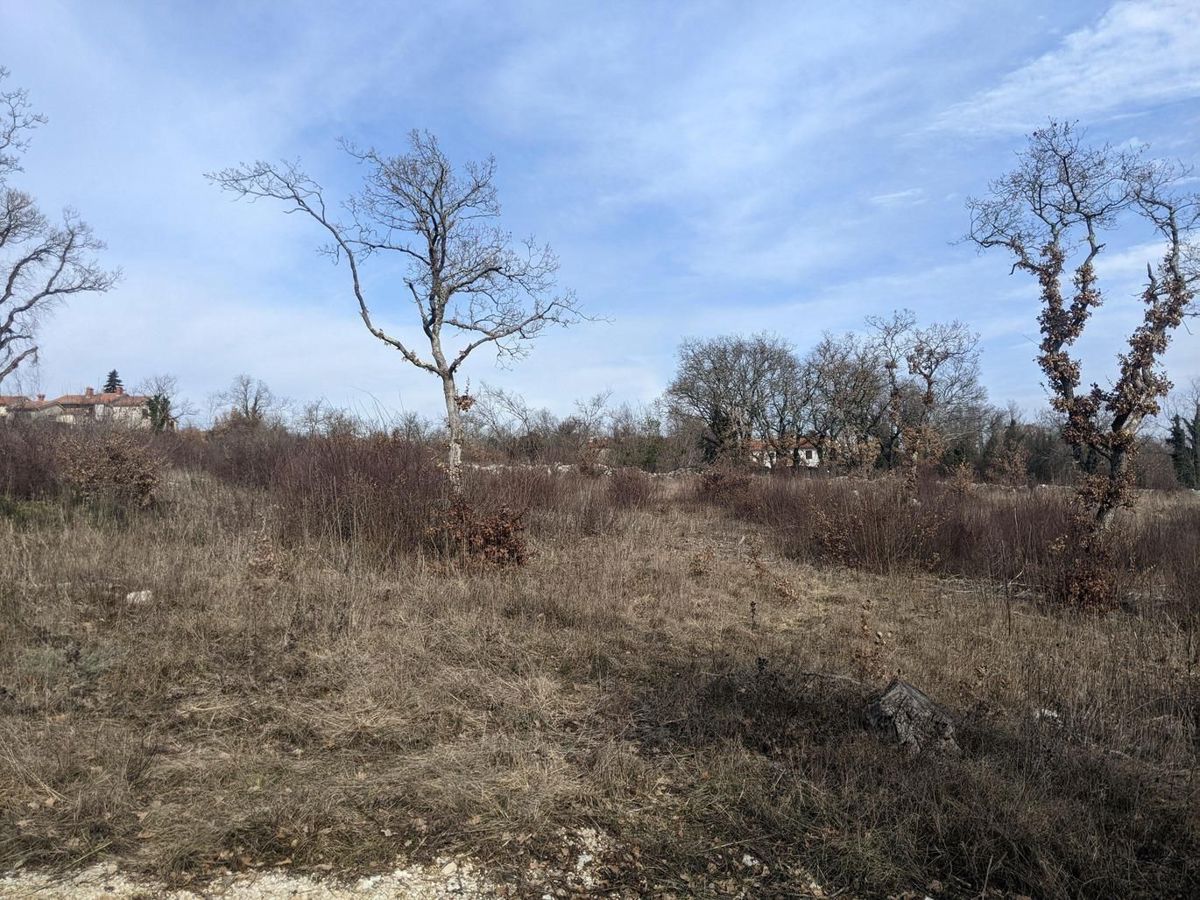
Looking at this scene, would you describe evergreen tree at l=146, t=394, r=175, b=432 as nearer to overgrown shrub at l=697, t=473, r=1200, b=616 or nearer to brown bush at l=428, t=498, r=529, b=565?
brown bush at l=428, t=498, r=529, b=565

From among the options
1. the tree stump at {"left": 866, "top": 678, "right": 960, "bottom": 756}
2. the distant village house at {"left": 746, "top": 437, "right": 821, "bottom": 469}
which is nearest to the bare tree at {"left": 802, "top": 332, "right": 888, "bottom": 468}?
the distant village house at {"left": 746, "top": 437, "right": 821, "bottom": 469}

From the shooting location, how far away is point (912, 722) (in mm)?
4129

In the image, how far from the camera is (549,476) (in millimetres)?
12523

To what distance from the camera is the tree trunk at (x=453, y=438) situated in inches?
367

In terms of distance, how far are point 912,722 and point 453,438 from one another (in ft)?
22.4

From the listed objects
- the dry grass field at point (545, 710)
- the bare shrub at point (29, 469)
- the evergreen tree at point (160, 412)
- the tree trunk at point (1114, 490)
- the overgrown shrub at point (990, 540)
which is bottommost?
the dry grass field at point (545, 710)

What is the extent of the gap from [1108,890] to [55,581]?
25.7ft

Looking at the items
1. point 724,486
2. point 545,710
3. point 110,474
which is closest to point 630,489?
point 724,486

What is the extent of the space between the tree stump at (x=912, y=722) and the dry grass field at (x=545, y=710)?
0.12 m

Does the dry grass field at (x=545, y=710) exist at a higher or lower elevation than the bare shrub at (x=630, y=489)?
lower

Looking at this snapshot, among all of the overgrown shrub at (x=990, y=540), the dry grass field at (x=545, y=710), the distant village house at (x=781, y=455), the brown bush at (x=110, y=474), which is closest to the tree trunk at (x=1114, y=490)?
the overgrown shrub at (x=990, y=540)

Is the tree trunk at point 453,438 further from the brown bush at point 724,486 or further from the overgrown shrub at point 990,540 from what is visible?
the brown bush at point 724,486

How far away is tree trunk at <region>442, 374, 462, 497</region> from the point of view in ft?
30.6

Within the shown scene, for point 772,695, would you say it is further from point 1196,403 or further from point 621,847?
point 1196,403
